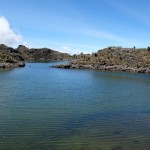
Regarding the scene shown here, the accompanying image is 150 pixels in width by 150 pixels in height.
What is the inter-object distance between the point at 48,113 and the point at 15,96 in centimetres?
1864

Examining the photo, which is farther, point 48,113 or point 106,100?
point 106,100

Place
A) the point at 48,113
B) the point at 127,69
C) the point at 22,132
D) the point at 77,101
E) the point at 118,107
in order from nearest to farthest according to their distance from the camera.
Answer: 1. the point at 22,132
2. the point at 48,113
3. the point at 118,107
4. the point at 77,101
5. the point at 127,69

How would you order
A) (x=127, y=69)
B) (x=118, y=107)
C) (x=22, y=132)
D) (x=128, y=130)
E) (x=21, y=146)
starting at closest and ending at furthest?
(x=21, y=146) < (x=22, y=132) < (x=128, y=130) < (x=118, y=107) < (x=127, y=69)

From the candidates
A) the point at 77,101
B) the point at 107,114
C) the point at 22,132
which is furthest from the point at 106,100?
the point at 22,132

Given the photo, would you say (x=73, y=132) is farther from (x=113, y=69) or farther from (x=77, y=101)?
(x=113, y=69)

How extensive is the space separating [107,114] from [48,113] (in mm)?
10080

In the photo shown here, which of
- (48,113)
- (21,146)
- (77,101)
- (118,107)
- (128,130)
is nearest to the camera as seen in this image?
(21,146)

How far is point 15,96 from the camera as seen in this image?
6316 cm

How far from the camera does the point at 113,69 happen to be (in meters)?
190

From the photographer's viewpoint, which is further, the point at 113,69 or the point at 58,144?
the point at 113,69

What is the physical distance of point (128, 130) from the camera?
38062 millimetres

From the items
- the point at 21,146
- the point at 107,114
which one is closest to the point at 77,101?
the point at 107,114

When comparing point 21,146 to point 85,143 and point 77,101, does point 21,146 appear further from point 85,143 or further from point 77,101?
point 77,101

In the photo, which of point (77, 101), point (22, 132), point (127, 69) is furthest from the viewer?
point (127, 69)
